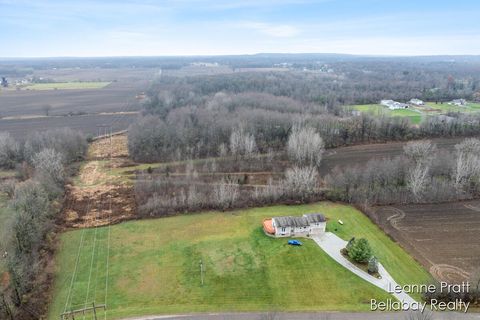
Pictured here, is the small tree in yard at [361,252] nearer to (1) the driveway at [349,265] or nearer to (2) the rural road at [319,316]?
(1) the driveway at [349,265]

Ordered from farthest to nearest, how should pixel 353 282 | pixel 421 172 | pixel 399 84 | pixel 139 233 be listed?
pixel 399 84 < pixel 421 172 < pixel 139 233 < pixel 353 282

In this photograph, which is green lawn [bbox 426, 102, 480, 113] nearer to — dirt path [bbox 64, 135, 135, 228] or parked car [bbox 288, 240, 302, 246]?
parked car [bbox 288, 240, 302, 246]

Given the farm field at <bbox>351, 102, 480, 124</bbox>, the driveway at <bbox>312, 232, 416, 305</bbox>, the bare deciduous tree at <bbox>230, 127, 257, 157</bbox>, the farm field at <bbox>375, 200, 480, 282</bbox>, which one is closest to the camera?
the driveway at <bbox>312, 232, 416, 305</bbox>

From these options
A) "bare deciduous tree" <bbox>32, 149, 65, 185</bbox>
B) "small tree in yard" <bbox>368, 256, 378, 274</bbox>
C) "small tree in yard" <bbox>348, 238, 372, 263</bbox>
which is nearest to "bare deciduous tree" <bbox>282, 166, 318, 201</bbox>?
"small tree in yard" <bbox>348, 238, 372, 263</bbox>

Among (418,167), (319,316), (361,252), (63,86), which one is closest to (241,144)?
(418,167)

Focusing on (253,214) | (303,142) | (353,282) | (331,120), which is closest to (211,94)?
(331,120)

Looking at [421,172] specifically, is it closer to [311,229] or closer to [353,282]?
[311,229]
